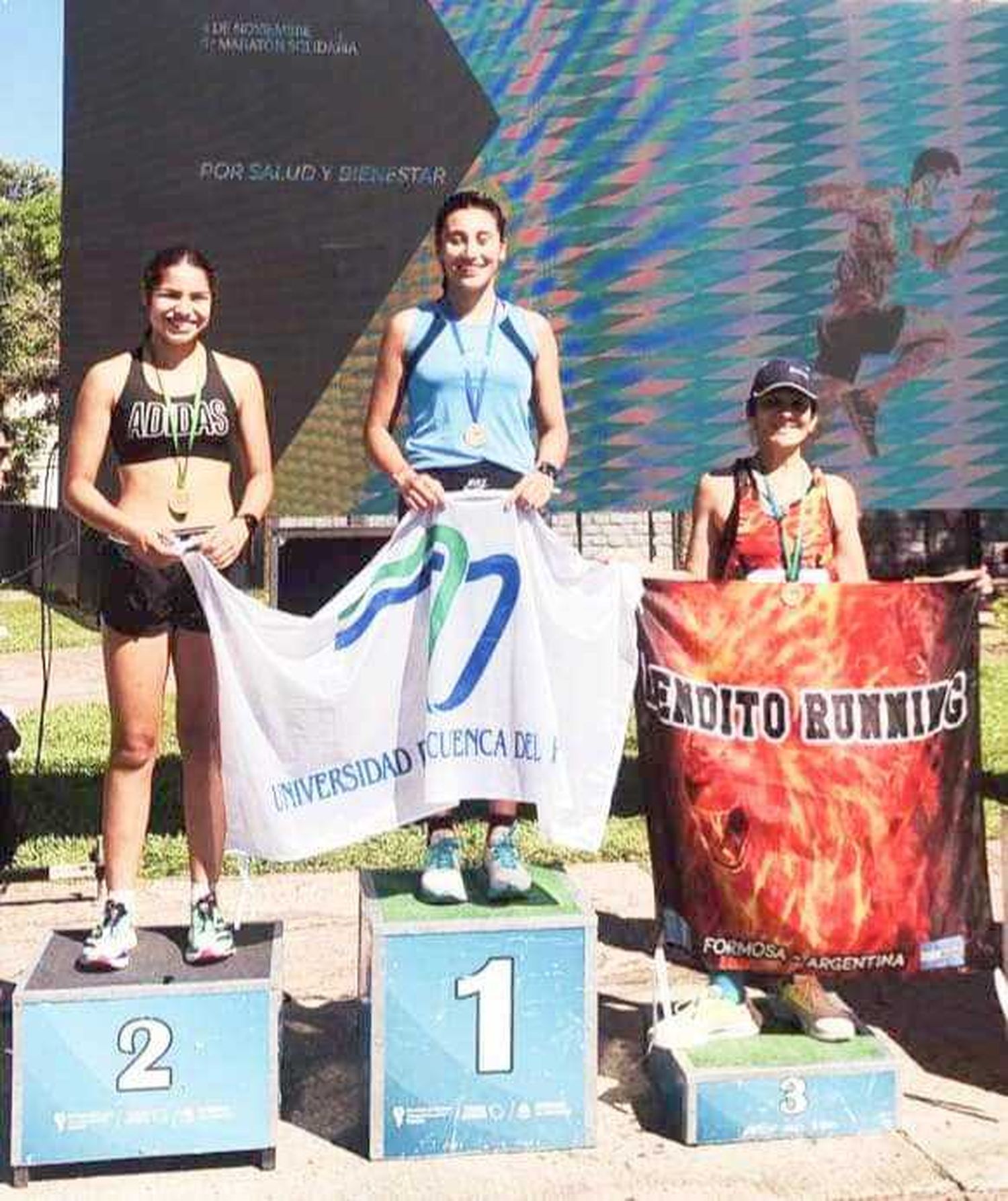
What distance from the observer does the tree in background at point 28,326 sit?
26.0m

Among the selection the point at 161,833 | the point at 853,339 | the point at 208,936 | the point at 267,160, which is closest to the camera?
the point at 208,936

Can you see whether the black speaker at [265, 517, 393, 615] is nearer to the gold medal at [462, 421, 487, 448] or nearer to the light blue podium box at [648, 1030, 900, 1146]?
the gold medal at [462, 421, 487, 448]

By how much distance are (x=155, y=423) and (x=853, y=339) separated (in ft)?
11.4

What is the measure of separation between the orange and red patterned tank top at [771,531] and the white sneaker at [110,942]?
1790 millimetres

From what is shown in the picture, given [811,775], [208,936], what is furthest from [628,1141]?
[208,936]

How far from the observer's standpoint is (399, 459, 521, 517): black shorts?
3.52m

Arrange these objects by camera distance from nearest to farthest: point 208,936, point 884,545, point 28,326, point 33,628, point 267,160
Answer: point 208,936, point 267,160, point 884,545, point 33,628, point 28,326

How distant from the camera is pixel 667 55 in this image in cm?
568

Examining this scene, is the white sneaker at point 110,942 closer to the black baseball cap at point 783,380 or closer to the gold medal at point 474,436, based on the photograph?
the gold medal at point 474,436

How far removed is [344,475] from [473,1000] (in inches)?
111

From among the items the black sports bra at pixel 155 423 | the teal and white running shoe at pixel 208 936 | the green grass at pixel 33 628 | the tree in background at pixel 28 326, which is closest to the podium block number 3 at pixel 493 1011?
the teal and white running shoe at pixel 208 936

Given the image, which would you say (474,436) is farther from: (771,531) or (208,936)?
(208,936)

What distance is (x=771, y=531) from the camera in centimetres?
352

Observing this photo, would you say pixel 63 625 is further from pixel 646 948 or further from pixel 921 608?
pixel 921 608
